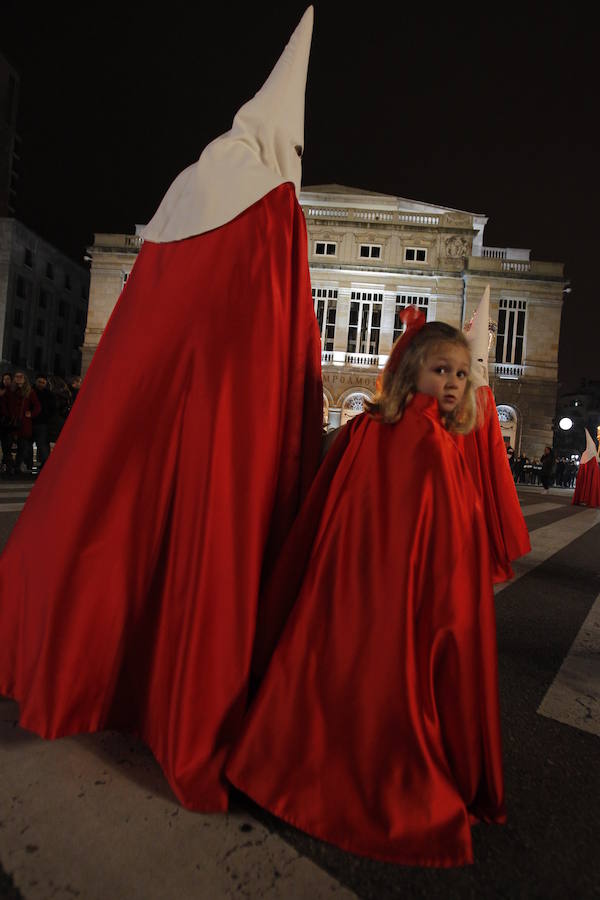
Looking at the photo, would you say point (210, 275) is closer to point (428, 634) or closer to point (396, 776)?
point (428, 634)

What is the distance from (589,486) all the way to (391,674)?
16.2 m

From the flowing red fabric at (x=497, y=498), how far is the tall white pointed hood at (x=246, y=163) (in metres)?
3.30

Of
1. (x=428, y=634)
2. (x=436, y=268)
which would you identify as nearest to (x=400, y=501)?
(x=428, y=634)

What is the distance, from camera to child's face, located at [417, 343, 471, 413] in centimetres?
179

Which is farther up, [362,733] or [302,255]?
[302,255]

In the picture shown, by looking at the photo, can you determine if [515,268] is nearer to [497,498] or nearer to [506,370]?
[506,370]

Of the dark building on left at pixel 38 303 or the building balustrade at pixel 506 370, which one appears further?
the dark building on left at pixel 38 303

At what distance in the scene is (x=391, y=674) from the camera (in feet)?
5.04

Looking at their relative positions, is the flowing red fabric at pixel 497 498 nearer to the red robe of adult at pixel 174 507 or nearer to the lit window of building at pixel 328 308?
the red robe of adult at pixel 174 507

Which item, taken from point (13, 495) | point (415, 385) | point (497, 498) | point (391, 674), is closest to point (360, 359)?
point (13, 495)

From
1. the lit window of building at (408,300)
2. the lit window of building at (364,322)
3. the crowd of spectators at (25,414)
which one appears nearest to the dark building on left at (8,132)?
the lit window of building at (364,322)

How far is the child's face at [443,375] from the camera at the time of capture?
1.79m

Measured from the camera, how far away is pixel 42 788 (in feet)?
5.16

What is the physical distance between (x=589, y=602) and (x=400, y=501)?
3434 millimetres
